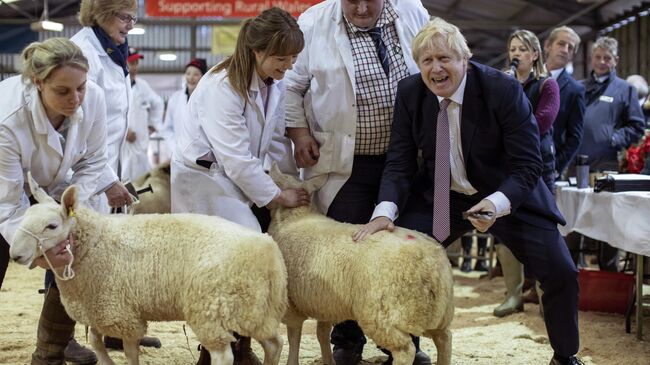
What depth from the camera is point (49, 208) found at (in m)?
3.20

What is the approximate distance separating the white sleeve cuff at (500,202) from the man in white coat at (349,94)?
0.82 metres

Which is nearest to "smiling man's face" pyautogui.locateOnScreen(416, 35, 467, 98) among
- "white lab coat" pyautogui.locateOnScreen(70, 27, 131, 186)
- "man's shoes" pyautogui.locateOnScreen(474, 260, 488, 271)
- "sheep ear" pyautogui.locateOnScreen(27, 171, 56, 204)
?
"sheep ear" pyautogui.locateOnScreen(27, 171, 56, 204)

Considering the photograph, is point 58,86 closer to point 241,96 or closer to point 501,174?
point 241,96

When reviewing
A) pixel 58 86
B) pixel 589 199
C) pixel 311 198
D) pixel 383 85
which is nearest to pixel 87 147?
pixel 58 86

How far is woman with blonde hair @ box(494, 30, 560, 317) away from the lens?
544 centimetres

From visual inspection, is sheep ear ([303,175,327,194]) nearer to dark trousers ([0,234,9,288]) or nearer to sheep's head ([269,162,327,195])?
sheep's head ([269,162,327,195])

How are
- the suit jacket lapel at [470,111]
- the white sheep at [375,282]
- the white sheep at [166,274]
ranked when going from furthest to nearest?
1. the suit jacket lapel at [470,111]
2. the white sheep at [375,282]
3. the white sheep at [166,274]

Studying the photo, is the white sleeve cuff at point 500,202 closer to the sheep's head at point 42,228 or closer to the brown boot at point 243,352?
the brown boot at point 243,352

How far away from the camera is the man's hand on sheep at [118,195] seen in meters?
3.98

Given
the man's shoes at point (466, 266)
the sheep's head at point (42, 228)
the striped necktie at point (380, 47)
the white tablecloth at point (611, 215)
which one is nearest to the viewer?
the sheep's head at point (42, 228)

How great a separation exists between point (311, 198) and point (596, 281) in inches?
110

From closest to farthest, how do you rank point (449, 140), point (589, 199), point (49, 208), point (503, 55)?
1. point (49, 208)
2. point (449, 140)
3. point (589, 199)
4. point (503, 55)

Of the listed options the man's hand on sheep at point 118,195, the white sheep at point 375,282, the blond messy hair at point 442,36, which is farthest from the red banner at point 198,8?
the white sheep at point 375,282

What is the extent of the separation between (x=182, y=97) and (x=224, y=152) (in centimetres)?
573
